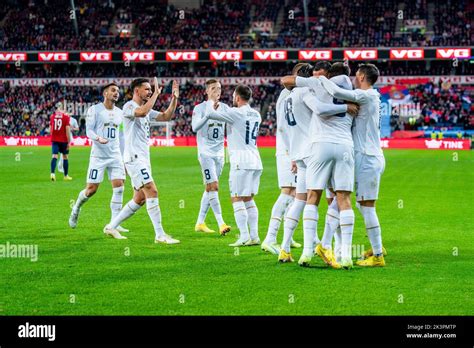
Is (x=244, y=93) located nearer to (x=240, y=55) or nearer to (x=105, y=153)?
(x=105, y=153)

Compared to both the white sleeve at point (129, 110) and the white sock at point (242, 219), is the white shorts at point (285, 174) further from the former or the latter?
the white sleeve at point (129, 110)

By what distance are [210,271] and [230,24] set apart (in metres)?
62.3

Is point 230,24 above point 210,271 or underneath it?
above

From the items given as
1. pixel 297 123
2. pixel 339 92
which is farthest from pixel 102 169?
pixel 339 92

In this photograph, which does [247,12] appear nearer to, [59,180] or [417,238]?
[59,180]

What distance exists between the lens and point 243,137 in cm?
1219

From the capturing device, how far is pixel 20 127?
209 ft

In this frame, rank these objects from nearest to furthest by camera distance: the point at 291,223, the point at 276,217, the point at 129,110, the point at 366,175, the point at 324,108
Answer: the point at 324,108
the point at 366,175
the point at 291,223
the point at 276,217
the point at 129,110

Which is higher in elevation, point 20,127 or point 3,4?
point 3,4

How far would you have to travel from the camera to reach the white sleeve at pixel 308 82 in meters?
9.65

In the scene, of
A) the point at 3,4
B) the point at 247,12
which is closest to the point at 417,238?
the point at 247,12
